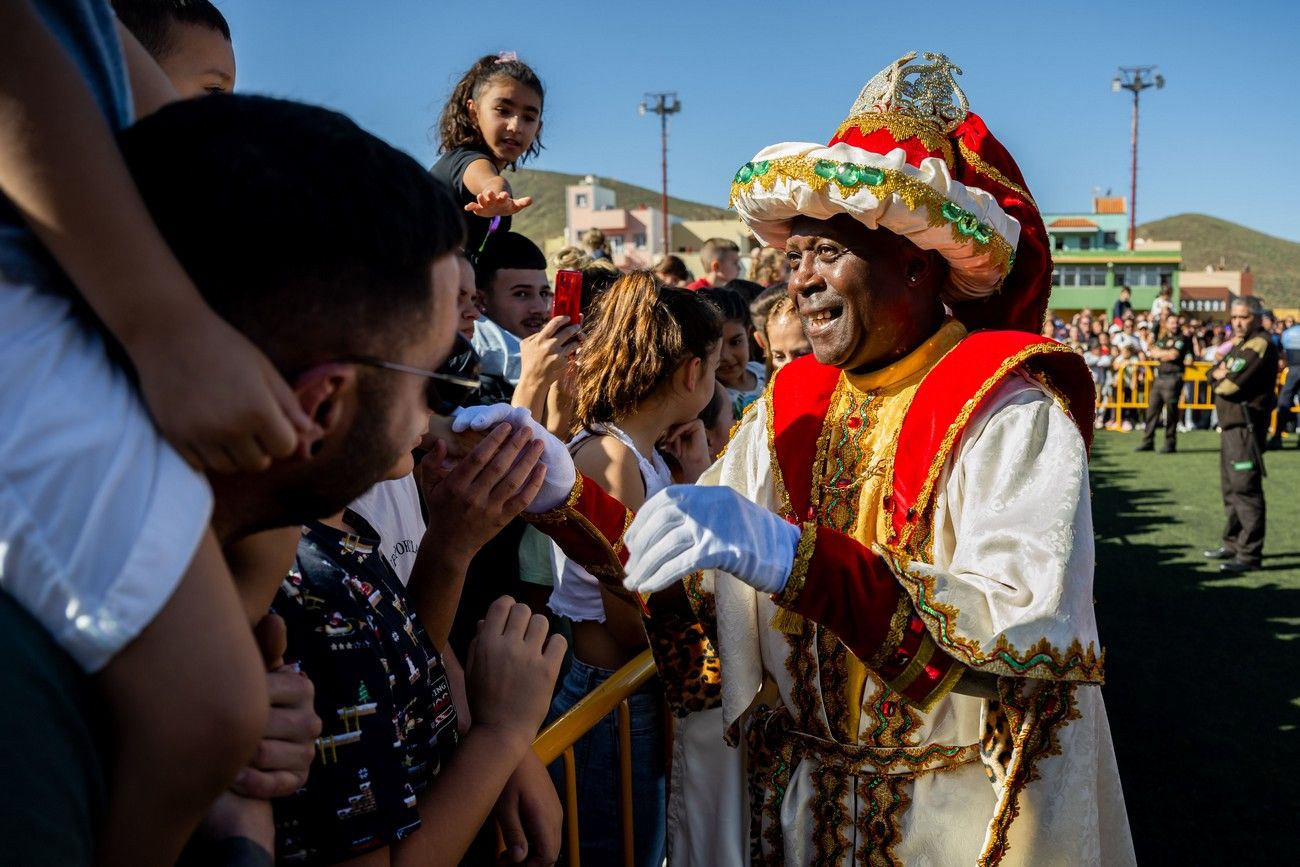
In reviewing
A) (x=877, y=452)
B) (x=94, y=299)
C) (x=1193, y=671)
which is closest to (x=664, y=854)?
(x=877, y=452)

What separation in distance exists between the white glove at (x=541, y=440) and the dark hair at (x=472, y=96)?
214cm

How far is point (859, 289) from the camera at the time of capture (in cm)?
230

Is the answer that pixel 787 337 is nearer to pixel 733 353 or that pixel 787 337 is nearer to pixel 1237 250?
pixel 733 353

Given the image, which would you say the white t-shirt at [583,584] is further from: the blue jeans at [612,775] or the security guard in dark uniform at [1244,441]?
the security guard in dark uniform at [1244,441]

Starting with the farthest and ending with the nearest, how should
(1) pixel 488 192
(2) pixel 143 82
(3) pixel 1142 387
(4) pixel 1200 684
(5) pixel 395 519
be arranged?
(3) pixel 1142 387 < (4) pixel 1200 684 < (1) pixel 488 192 < (5) pixel 395 519 < (2) pixel 143 82

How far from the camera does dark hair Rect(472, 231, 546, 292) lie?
13.2 feet

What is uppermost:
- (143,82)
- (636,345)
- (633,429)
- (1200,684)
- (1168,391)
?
(143,82)

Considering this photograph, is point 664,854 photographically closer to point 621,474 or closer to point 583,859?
point 583,859

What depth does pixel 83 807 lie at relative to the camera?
0.77 meters

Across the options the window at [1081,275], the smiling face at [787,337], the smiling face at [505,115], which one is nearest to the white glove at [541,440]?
the smiling face at [505,115]

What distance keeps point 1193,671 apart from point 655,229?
59888mm

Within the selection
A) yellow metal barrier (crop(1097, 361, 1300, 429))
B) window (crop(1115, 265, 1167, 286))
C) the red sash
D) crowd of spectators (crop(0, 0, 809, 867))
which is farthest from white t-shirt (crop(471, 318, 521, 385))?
window (crop(1115, 265, 1167, 286))

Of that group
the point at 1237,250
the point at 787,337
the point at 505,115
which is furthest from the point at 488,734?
the point at 1237,250

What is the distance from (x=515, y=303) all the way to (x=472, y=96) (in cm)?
83
